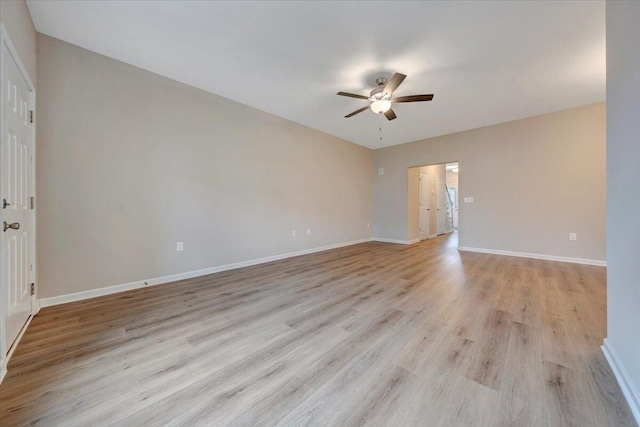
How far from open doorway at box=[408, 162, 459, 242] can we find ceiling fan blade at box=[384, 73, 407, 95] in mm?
3650

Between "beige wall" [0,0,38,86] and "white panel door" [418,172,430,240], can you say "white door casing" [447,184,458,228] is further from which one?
"beige wall" [0,0,38,86]

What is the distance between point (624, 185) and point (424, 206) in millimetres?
5754

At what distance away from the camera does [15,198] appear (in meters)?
1.80

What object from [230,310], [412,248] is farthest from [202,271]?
[412,248]

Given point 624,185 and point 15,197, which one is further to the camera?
point 15,197

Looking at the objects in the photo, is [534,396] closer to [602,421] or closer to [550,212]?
[602,421]

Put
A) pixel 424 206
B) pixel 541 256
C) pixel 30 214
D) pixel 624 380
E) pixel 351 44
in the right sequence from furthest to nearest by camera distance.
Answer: pixel 424 206 < pixel 541 256 < pixel 351 44 < pixel 30 214 < pixel 624 380

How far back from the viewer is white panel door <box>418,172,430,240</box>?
6.71 m

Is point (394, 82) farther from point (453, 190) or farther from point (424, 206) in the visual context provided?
point (453, 190)

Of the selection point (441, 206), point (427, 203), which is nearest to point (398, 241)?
point (427, 203)

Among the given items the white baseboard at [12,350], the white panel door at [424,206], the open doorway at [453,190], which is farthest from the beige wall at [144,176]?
the open doorway at [453,190]

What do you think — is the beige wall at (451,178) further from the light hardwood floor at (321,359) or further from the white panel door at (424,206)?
the light hardwood floor at (321,359)

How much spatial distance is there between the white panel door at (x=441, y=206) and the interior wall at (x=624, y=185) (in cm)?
649

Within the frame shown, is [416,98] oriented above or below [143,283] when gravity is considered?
above
